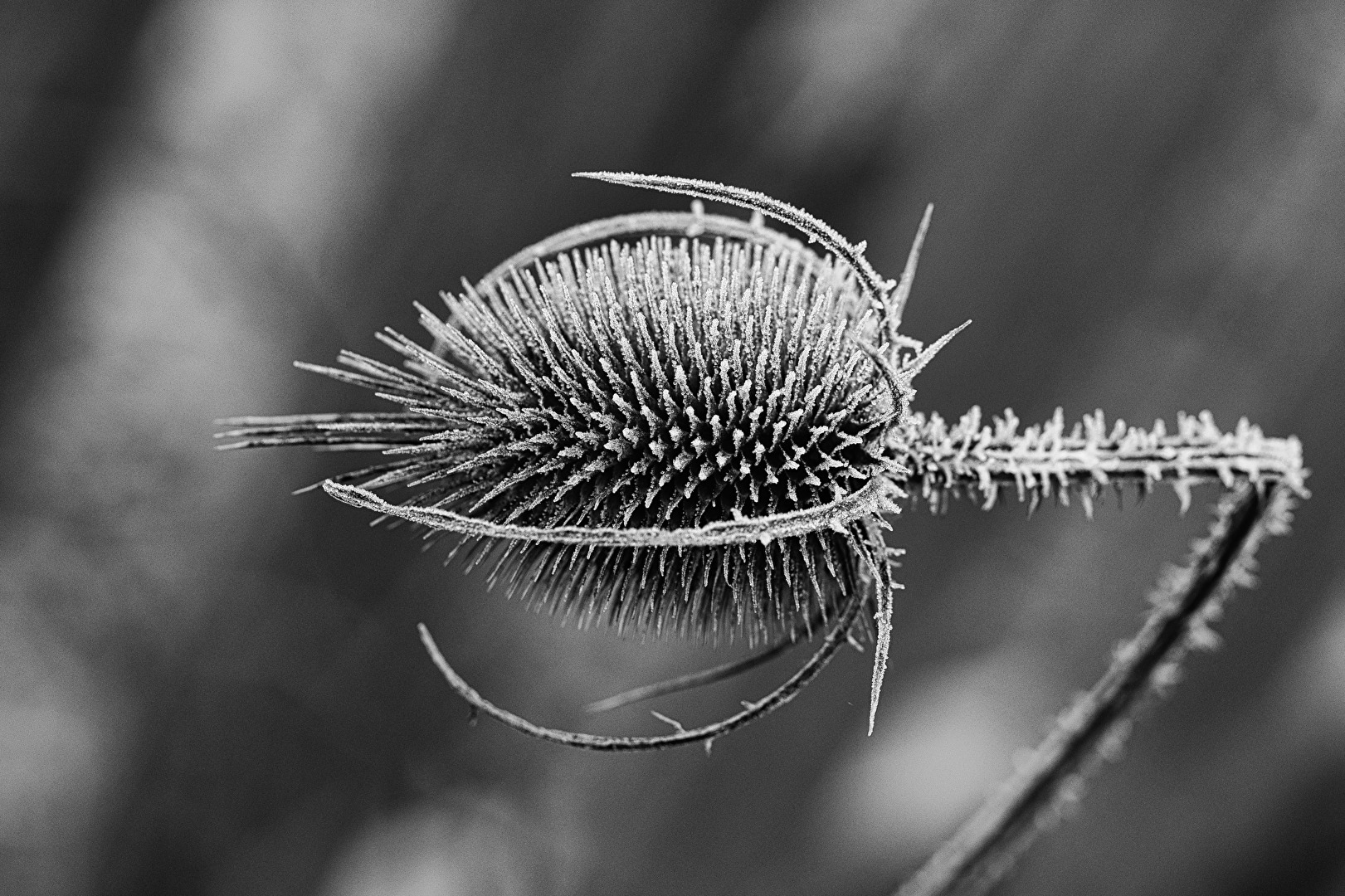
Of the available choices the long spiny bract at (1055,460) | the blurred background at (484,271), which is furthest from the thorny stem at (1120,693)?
the blurred background at (484,271)

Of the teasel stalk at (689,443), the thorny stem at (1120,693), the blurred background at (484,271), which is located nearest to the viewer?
the teasel stalk at (689,443)

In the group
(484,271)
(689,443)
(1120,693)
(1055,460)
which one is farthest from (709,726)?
(484,271)

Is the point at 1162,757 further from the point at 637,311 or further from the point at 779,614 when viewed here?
the point at 637,311

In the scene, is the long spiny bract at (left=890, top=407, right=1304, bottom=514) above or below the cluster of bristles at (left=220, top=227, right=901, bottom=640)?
above

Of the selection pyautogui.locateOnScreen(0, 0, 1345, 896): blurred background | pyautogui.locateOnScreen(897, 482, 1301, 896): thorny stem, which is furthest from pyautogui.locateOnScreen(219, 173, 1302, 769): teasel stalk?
pyautogui.locateOnScreen(0, 0, 1345, 896): blurred background

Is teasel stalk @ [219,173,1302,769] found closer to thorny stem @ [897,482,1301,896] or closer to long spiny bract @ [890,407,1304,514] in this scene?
long spiny bract @ [890,407,1304,514]

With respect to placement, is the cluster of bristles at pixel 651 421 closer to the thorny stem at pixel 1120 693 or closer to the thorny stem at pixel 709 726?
the thorny stem at pixel 709 726

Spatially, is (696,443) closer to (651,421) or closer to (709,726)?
(651,421)

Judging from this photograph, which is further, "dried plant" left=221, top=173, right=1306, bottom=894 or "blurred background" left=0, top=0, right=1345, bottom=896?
"blurred background" left=0, top=0, right=1345, bottom=896
